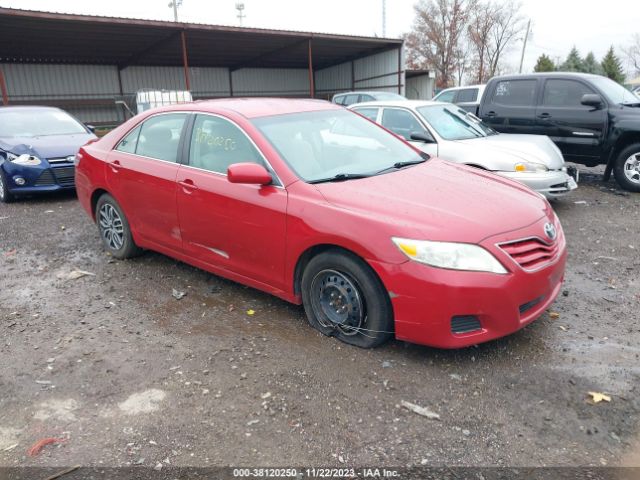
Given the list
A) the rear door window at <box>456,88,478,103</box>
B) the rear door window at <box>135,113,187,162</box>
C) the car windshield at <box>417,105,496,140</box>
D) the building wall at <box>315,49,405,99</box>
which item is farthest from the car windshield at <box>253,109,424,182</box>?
the building wall at <box>315,49,405,99</box>

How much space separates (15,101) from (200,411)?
24764 millimetres

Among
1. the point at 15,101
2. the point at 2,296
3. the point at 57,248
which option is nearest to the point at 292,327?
the point at 2,296

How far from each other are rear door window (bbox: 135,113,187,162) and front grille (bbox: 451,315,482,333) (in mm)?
2702

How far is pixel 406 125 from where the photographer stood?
24.5 ft

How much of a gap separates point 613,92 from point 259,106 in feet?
22.2

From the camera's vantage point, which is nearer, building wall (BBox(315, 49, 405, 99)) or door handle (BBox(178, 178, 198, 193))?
door handle (BBox(178, 178, 198, 193))

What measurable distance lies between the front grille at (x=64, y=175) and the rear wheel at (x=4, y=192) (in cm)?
78

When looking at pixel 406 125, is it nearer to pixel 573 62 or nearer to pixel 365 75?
pixel 365 75

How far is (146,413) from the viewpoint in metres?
2.88

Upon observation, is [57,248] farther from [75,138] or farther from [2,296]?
[75,138]

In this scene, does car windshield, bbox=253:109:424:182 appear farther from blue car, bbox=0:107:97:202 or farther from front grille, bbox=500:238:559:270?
blue car, bbox=0:107:97:202

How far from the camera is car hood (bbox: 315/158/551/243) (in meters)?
3.08

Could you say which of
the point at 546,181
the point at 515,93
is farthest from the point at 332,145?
the point at 515,93

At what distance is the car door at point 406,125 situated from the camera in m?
7.08
